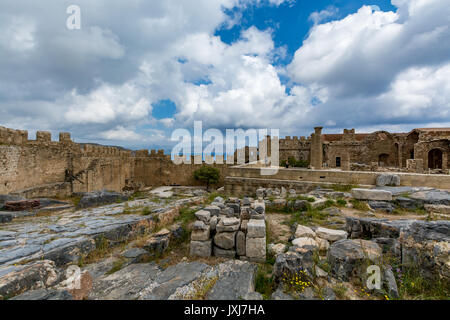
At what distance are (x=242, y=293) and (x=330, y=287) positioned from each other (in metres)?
1.16

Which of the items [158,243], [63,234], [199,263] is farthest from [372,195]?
[63,234]

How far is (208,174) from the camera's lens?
802 inches

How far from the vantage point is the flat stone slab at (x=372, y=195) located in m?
6.69

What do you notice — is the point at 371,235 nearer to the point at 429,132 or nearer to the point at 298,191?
the point at 298,191

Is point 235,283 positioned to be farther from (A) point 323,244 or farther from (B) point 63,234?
(B) point 63,234

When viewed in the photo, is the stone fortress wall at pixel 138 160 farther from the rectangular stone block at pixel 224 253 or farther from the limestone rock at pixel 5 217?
the rectangular stone block at pixel 224 253

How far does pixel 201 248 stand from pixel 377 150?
25.7 m

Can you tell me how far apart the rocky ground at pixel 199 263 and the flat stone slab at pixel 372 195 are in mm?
1416

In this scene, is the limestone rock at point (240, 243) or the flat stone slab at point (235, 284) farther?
the limestone rock at point (240, 243)

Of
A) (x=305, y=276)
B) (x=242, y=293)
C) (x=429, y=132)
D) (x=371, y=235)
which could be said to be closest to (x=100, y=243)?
(x=242, y=293)

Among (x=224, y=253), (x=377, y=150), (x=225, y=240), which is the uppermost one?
(x=377, y=150)

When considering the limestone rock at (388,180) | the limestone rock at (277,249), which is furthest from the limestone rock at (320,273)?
the limestone rock at (388,180)

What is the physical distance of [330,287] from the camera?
2.61 meters
